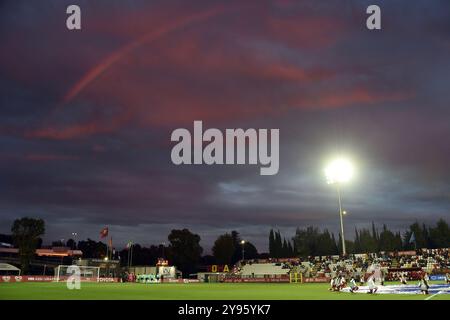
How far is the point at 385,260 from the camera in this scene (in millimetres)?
79250

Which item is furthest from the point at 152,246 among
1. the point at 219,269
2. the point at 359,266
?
the point at 359,266

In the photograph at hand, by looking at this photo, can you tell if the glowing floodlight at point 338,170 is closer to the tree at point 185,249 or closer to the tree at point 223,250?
the tree at point 185,249

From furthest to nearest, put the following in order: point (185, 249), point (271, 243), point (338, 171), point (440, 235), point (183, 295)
Answer: 1. point (271, 243)
2. point (185, 249)
3. point (440, 235)
4. point (338, 171)
5. point (183, 295)

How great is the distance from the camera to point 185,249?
14988cm

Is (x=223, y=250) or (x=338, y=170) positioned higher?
(x=338, y=170)

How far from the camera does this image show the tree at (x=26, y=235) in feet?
340

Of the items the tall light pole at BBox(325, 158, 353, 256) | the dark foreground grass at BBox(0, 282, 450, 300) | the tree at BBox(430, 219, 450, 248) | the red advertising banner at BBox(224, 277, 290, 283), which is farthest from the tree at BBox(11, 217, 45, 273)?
the tree at BBox(430, 219, 450, 248)

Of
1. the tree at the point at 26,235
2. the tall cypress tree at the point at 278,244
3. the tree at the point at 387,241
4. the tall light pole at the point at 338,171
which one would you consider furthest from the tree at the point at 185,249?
the tall light pole at the point at 338,171

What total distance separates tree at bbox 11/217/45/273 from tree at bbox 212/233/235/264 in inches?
3109

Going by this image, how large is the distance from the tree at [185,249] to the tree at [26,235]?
174 feet

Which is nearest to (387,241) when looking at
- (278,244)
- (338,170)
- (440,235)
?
(440,235)

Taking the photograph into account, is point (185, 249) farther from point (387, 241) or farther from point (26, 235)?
point (387, 241)

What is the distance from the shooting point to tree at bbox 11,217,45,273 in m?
104

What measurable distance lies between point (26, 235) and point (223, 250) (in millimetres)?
83613
